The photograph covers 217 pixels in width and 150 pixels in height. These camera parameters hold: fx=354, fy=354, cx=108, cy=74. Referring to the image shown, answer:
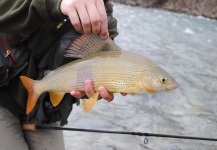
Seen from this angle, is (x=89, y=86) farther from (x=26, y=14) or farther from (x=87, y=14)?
(x=26, y=14)

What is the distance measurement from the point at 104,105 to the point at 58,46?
304 centimetres

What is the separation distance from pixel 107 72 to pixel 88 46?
19cm

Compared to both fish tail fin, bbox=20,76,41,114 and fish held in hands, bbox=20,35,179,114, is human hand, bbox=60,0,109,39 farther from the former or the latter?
fish tail fin, bbox=20,76,41,114

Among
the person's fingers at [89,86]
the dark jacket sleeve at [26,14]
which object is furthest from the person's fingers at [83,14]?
the person's fingers at [89,86]

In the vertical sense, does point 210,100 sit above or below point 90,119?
below

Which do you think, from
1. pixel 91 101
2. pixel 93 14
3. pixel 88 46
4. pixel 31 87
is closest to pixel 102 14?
pixel 93 14

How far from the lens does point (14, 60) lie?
2.37m

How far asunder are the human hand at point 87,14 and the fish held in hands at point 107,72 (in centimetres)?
17

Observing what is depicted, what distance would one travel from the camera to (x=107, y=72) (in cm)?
184

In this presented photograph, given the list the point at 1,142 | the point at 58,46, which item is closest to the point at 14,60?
the point at 58,46

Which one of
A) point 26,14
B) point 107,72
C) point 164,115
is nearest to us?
point 107,72

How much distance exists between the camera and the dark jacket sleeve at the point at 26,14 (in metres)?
1.82

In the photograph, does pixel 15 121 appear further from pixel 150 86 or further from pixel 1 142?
pixel 150 86

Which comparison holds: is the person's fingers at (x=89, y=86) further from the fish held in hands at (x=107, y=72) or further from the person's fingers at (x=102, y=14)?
the person's fingers at (x=102, y=14)
